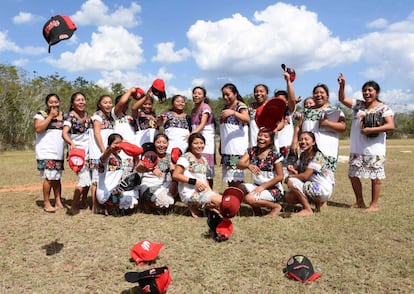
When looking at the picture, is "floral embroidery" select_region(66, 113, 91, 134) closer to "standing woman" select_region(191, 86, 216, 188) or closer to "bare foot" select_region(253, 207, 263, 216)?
"standing woman" select_region(191, 86, 216, 188)

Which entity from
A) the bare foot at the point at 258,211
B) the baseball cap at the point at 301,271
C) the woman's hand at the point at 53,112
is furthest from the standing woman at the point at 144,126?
A: the baseball cap at the point at 301,271

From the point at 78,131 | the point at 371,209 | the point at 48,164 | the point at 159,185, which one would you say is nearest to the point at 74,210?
the point at 48,164

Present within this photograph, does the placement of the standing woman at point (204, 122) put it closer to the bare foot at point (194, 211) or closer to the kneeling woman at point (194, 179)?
the kneeling woman at point (194, 179)

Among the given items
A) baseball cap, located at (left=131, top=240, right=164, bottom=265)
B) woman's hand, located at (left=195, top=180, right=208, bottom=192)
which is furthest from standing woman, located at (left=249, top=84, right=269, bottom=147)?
baseball cap, located at (left=131, top=240, right=164, bottom=265)

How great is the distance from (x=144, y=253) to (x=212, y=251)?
0.72 metres

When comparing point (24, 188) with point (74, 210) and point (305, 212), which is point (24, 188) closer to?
point (74, 210)

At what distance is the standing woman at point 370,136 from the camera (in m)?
5.41

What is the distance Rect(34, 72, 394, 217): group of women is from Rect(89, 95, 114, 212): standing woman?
0.01m

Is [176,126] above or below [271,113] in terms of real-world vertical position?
below

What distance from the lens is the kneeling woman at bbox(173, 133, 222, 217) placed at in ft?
16.7

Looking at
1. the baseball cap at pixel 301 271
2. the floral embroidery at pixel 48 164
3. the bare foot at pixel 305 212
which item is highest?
the floral embroidery at pixel 48 164

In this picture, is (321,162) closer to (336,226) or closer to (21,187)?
(336,226)

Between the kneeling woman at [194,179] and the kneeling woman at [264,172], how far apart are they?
0.53m

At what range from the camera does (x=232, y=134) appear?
5668 mm
